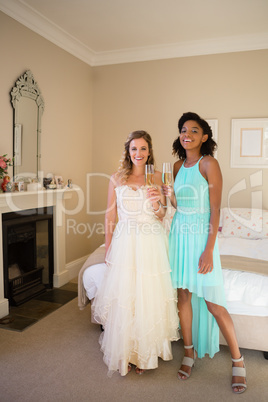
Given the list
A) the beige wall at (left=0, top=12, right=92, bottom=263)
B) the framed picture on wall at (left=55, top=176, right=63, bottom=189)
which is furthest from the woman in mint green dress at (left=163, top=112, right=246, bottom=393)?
the framed picture on wall at (left=55, top=176, right=63, bottom=189)

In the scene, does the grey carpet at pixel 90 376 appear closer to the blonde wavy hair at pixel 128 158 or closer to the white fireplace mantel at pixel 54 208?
the white fireplace mantel at pixel 54 208

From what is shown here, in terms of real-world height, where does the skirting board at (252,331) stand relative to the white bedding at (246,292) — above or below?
below

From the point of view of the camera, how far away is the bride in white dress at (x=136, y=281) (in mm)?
2279

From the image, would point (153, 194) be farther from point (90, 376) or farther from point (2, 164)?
point (2, 164)

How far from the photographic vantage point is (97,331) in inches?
122

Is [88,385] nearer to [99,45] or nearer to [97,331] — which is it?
[97,331]

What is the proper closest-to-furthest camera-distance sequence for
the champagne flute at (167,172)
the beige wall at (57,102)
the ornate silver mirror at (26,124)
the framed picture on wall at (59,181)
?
the champagne flute at (167,172) → the beige wall at (57,102) → the ornate silver mirror at (26,124) → the framed picture on wall at (59,181)

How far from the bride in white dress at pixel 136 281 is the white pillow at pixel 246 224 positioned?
6.02 ft

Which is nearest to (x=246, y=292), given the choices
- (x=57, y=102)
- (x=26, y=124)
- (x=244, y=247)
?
(x=244, y=247)

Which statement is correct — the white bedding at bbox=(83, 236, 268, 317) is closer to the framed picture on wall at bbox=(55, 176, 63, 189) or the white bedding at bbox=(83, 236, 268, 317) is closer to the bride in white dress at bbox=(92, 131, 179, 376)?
the bride in white dress at bbox=(92, 131, 179, 376)

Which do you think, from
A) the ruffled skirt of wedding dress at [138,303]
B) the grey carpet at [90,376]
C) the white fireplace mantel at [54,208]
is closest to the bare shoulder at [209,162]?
the ruffled skirt of wedding dress at [138,303]

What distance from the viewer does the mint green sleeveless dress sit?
7.45ft

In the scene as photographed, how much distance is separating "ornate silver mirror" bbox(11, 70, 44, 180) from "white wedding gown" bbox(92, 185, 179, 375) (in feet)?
5.59

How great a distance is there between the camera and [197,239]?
7.52 ft
